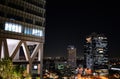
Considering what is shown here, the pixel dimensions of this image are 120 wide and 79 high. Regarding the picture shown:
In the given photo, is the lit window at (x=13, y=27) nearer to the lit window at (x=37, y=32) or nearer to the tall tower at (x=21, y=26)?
the tall tower at (x=21, y=26)

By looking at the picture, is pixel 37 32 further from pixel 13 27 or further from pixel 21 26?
pixel 13 27

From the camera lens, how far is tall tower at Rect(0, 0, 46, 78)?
5751 centimetres

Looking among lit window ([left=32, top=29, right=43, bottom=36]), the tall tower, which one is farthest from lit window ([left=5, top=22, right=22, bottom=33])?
lit window ([left=32, top=29, right=43, bottom=36])

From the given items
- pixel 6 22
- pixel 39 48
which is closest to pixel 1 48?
pixel 6 22

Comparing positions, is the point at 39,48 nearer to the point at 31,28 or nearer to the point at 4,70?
the point at 31,28

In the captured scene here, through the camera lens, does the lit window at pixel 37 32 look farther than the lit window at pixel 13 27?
Yes

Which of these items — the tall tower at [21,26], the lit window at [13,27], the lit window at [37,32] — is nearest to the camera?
the tall tower at [21,26]

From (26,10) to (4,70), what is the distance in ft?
89.2

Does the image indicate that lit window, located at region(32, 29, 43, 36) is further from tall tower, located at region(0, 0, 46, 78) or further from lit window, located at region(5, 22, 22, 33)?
lit window, located at region(5, 22, 22, 33)

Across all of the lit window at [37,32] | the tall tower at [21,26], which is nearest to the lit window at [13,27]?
the tall tower at [21,26]

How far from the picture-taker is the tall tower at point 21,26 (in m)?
57.5

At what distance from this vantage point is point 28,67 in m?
65.6

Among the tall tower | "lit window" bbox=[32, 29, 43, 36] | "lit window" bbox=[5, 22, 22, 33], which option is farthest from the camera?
"lit window" bbox=[32, 29, 43, 36]

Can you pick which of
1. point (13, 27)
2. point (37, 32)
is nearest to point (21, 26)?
point (13, 27)
